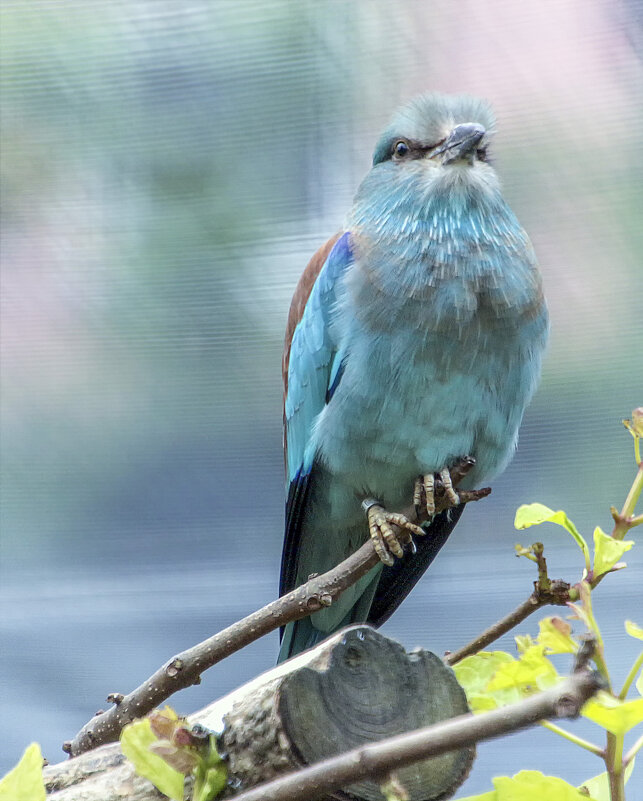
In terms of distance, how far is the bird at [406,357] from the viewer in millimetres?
1127

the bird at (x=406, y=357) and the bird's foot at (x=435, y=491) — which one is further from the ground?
the bird at (x=406, y=357)

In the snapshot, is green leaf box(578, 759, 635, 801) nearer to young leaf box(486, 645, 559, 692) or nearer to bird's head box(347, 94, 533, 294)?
young leaf box(486, 645, 559, 692)

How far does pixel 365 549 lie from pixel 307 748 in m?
0.28

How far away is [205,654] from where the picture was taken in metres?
0.76

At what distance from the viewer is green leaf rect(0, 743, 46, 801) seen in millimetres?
552

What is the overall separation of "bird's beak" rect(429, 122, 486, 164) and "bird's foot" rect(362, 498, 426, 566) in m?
0.42

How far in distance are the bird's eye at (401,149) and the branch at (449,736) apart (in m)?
1.00

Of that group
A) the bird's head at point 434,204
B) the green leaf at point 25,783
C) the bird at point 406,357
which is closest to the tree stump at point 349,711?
the green leaf at point 25,783

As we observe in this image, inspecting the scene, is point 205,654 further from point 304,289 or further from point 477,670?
point 304,289

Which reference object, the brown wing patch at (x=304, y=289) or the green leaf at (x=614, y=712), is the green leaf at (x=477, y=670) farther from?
the brown wing patch at (x=304, y=289)

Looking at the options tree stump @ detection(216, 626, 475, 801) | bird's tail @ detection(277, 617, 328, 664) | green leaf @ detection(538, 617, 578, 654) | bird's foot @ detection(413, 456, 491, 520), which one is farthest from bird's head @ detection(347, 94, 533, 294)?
green leaf @ detection(538, 617, 578, 654)

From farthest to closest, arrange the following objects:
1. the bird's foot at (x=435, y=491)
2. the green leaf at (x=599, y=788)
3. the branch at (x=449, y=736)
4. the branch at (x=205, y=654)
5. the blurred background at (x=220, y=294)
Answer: the blurred background at (x=220, y=294), the bird's foot at (x=435, y=491), the branch at (x=205, y=654), the green leaf at (x=599, y=788), the branch at (x=449, y=736)

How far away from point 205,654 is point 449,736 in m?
0.41

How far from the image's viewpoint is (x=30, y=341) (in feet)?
6.05
